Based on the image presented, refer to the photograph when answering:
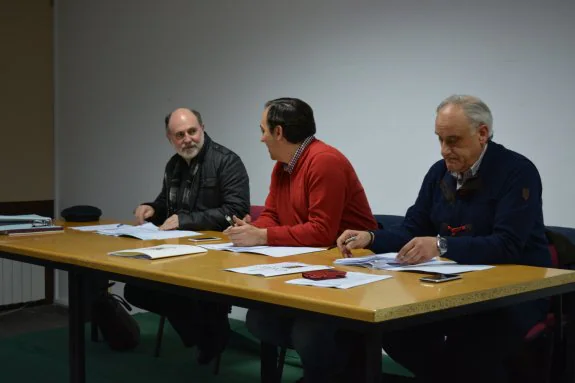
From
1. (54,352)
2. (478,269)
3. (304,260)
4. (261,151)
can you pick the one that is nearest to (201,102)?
(261,151)

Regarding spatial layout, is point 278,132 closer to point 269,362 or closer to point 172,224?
point 172,224

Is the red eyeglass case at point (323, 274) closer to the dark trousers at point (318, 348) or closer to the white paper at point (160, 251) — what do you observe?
the dark trousers at point (318, 348)

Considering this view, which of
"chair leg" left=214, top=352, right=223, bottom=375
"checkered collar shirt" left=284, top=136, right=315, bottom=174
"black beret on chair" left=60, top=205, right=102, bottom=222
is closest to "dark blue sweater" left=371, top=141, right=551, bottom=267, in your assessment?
"checkered collar shirt" left=284, top=136, right=315, bottom=174

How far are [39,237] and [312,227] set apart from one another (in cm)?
116

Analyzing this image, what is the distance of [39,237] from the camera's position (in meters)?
3.07

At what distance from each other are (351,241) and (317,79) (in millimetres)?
1817

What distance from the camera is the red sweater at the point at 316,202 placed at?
2.72 m

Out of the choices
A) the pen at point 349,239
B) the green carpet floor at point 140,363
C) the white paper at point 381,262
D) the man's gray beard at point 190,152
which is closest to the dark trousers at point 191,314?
the green carpet floor at point 140,363

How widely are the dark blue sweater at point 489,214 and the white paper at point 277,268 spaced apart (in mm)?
417

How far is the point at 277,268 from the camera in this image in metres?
2.14

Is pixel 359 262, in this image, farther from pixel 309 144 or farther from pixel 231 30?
pixel 231 30

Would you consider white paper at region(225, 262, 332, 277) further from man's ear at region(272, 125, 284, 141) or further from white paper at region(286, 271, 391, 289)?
man's ear at region(272, 125, 284, 141)

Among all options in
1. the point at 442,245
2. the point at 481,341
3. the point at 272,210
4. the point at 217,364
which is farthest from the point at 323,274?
the point at 217,364

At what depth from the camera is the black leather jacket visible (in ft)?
11.8
